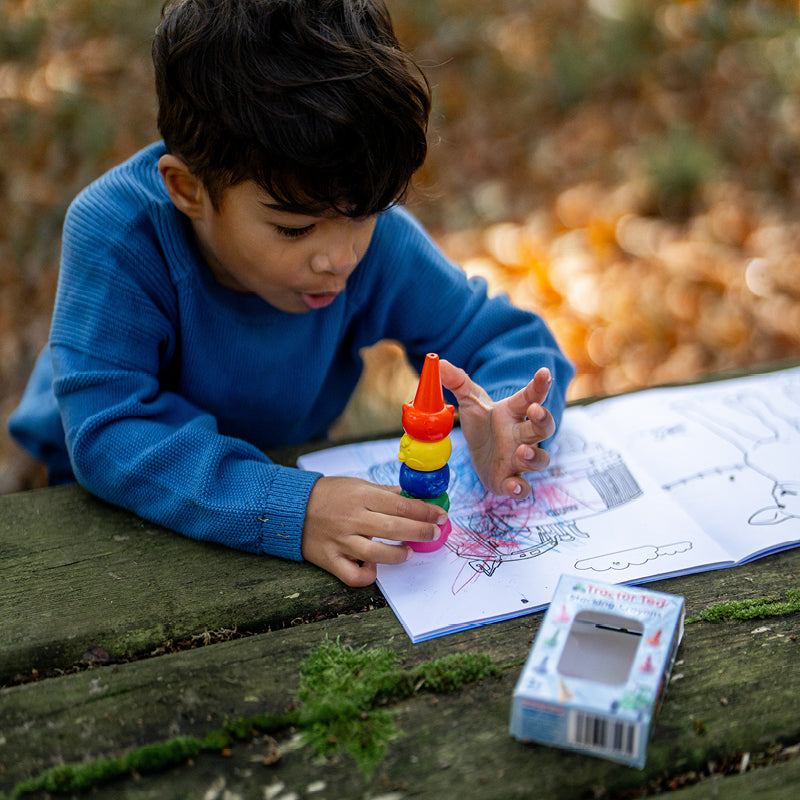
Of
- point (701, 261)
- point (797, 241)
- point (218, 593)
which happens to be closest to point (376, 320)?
point (218, 593)

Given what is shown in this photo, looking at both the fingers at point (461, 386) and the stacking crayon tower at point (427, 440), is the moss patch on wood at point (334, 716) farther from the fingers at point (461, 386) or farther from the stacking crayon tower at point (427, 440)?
the fingers at point (461, 386)

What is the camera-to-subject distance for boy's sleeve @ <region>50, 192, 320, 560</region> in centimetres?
91

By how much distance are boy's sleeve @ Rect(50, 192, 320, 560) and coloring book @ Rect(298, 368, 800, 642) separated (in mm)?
139

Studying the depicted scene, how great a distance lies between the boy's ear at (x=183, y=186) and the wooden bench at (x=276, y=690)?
1.45 feet

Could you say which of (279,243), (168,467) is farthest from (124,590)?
(279,243)

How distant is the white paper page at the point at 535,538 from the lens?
82 centimetres

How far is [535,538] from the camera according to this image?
928mm

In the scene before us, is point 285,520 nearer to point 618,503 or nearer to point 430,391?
point 430,391

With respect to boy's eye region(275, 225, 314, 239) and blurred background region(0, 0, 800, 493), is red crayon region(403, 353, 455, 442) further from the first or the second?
blurred background region(0, 0, 800, 493)

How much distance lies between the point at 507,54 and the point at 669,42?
71 cm

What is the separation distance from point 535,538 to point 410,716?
0.31 meters

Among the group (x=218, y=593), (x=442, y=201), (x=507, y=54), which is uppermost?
(x=507, y=54)

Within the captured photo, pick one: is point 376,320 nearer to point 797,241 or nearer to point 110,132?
point 797,241

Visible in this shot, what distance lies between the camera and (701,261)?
8.50ft
